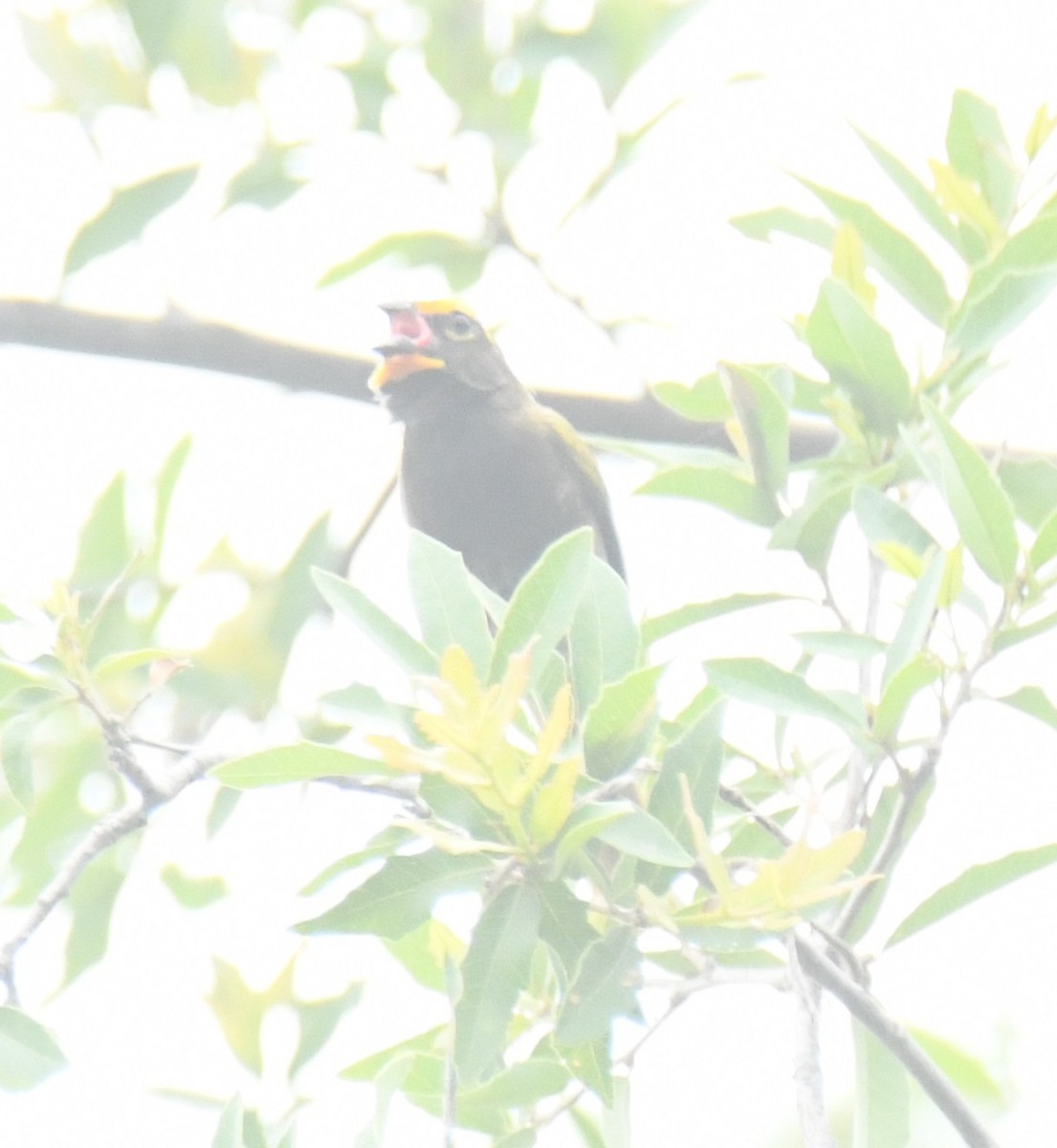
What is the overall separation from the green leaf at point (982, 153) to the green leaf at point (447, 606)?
1213 millimetres

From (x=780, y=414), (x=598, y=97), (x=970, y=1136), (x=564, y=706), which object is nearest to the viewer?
(x=564, y=706)

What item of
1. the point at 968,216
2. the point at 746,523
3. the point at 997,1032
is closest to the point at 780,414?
the point at 746,523

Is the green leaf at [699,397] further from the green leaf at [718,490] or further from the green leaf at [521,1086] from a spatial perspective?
the green leaf at [521,1086]

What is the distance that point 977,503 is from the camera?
6.86ft

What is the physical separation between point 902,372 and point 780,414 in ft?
0.68

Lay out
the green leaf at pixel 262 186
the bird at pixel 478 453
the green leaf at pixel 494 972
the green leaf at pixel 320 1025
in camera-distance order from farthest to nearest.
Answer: the bird at pixel 478 453 → the green leaf at pixel 262 186 → the green leaf at pixel 320 1025 → the green leaf at pixel 494 972

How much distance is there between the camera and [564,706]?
1.66 meters

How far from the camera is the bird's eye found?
4.66m

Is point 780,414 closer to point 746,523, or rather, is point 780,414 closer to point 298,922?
point 746,523

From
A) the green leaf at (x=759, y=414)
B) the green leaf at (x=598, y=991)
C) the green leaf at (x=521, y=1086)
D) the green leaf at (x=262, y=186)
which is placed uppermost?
the green leaf at (x=262, y=186)

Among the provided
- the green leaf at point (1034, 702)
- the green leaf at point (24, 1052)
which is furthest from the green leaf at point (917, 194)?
the green leaf at point (24, 1052)

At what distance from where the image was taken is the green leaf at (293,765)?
6.04 feet

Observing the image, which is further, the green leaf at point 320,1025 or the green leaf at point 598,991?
the green leaf at point 320,1025

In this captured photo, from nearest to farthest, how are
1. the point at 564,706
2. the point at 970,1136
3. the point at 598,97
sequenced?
the point at 564,706
the point at 970,1136
the point at 598,97
